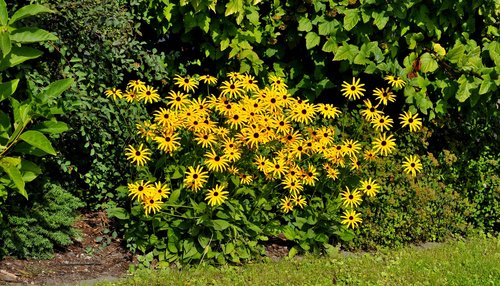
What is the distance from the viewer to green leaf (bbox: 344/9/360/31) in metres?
6.39

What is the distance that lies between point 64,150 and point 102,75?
616 mm

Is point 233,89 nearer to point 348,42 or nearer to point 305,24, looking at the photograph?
point 305,24

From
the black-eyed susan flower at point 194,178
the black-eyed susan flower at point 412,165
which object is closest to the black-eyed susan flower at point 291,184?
the black-eyed susan flower at point 194,178

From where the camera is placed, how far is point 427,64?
6629 mm

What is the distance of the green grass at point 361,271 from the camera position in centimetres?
527

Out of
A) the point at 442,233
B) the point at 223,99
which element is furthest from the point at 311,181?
the point at 442,233

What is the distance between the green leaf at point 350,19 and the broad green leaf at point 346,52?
0.54ft

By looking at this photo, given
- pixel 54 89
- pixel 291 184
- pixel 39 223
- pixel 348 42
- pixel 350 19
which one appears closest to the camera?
pixel 54 89

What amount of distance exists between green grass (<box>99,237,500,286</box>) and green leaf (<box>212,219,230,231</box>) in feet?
0.91

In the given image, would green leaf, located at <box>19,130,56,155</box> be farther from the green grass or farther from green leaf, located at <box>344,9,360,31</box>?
green leaf, located at <box>344,9,360,31</box>

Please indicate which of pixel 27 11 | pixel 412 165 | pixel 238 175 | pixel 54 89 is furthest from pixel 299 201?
pixel 27 11

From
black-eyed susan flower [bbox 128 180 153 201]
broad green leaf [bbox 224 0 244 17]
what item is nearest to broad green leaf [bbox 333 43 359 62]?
broad green leaf [bbox 224 0 244 17]

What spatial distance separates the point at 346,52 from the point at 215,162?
1759mm

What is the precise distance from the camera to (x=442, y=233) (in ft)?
21.4
